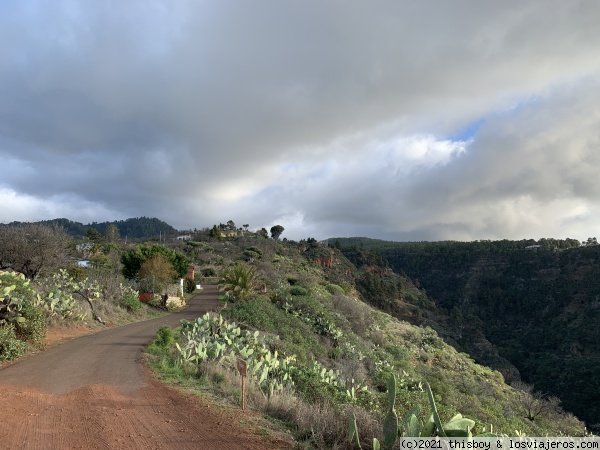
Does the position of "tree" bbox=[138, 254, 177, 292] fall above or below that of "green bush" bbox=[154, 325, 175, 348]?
above

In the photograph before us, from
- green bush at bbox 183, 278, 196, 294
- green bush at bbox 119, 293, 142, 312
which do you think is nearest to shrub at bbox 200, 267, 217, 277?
green bush at bbox 183, 278, 196, 294

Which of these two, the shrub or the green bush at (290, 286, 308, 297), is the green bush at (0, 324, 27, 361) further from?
the shrub

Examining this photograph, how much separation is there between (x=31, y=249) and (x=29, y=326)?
9971 mm

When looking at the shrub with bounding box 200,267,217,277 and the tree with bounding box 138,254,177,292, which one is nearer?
the tree with bounding box 138,254,177,292

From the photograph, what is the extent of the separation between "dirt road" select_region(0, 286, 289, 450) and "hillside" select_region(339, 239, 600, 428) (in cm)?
3257

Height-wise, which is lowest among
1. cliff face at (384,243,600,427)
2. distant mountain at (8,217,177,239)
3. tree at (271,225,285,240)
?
cliff face at (384,243,600,427)

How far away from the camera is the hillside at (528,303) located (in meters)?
42.7

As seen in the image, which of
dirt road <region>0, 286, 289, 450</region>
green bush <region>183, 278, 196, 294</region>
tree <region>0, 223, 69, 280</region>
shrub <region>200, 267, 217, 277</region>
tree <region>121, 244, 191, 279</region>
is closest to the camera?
dirt road <region>0, 286, 289, 450</region>

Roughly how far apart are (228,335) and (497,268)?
304 feet

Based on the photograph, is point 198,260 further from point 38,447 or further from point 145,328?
point 38,447

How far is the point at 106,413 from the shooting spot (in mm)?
6297

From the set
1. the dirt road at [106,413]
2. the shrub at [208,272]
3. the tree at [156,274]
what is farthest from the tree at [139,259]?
the dirt road at [106,413]

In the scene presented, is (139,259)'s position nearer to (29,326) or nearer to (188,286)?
(188,286)

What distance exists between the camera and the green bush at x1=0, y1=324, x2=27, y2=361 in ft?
32.4
